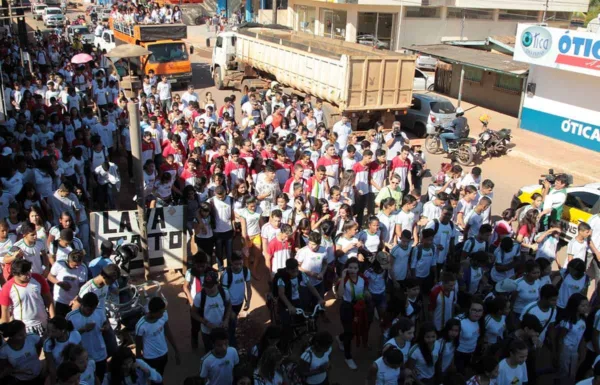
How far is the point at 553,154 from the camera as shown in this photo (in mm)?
17062

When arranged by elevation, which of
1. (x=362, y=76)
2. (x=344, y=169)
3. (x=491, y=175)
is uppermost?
(x=362, y=76)

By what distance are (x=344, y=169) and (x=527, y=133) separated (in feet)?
36.9

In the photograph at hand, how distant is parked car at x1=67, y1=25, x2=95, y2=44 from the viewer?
3241 cm

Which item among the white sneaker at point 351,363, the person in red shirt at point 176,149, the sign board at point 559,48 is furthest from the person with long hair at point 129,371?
the sign board at point 559,48

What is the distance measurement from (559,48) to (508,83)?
5.11m

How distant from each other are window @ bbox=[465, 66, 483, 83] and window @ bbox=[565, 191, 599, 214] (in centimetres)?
1389

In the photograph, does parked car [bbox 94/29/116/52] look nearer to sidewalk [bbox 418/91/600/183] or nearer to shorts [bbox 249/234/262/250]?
sidewalk [bbox 418/91/600/183]

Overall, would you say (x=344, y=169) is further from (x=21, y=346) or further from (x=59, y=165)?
(x=21, y=346)

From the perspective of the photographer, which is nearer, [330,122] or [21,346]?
[21,346]

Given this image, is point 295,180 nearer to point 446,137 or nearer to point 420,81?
point 446,137

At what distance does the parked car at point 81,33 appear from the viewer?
32.4m

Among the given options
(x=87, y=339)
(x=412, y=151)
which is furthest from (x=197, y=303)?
(x=412, y=151)

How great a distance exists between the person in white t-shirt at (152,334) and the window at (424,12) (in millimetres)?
32741

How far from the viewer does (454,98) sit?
24.7 metres
